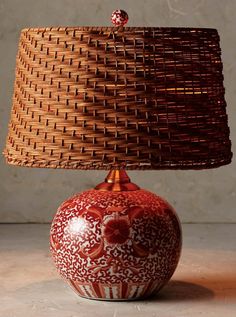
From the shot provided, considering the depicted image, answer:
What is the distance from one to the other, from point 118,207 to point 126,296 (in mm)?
199

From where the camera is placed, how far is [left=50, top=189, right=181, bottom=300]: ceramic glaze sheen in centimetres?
188

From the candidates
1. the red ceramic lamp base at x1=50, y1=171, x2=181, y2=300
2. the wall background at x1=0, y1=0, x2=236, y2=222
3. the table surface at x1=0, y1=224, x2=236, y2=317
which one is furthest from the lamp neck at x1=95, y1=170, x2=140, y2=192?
the wall background at x1=0, y1=0, x2=236, y2=222

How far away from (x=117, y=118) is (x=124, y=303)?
1.50ft

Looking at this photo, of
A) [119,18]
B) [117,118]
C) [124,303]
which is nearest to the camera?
[117,118]

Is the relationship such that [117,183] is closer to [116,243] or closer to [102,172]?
[116,243]

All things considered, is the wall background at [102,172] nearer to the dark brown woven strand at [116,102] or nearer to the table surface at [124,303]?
the table surface at [124,303]

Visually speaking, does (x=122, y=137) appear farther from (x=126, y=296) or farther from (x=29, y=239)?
(x=29, y=239)

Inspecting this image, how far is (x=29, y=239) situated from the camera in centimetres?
282

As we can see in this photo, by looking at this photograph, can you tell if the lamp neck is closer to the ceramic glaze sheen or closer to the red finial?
the ceramic glaze sheen

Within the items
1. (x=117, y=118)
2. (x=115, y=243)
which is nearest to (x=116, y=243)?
(x=115, y=243)

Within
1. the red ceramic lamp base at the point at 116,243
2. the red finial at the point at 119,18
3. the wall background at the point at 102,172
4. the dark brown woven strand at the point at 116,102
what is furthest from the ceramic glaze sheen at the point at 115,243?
the wall background at the point at 102,172

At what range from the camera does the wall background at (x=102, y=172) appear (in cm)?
313

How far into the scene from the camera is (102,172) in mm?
3180

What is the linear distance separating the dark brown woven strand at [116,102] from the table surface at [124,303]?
340mm
